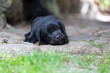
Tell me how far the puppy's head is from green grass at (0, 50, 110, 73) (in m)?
1.10

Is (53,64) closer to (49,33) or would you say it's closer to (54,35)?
(54,35)

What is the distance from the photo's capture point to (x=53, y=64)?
3.55 m

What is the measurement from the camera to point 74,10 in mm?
→ 19031

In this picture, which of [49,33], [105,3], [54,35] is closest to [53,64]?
[54,35]

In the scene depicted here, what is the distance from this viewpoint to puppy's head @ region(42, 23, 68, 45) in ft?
17.4

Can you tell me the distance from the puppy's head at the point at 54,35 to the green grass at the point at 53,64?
3.59ft

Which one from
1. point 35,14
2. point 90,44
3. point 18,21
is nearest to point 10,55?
point 90,44

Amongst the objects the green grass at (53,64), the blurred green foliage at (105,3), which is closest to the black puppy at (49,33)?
the green grass at (53,64)

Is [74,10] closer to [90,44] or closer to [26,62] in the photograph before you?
[90,44]

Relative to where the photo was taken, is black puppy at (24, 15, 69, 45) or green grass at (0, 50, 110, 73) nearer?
green grass at (0, 50, 110, 73)

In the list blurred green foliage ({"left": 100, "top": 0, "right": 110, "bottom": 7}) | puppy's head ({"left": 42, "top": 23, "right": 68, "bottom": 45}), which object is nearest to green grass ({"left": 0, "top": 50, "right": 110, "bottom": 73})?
puppy's head ({"left": 42, "top": 23, "right": 68, "bottom": 45})

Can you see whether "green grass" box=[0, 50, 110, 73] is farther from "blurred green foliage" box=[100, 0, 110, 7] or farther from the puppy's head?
"blurred green foliage" box=[100, 0, 110, 7]

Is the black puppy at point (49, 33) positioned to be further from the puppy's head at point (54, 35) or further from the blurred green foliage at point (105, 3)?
the blurred green foliage at point (105, 3)

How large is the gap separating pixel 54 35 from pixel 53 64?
1.88m
